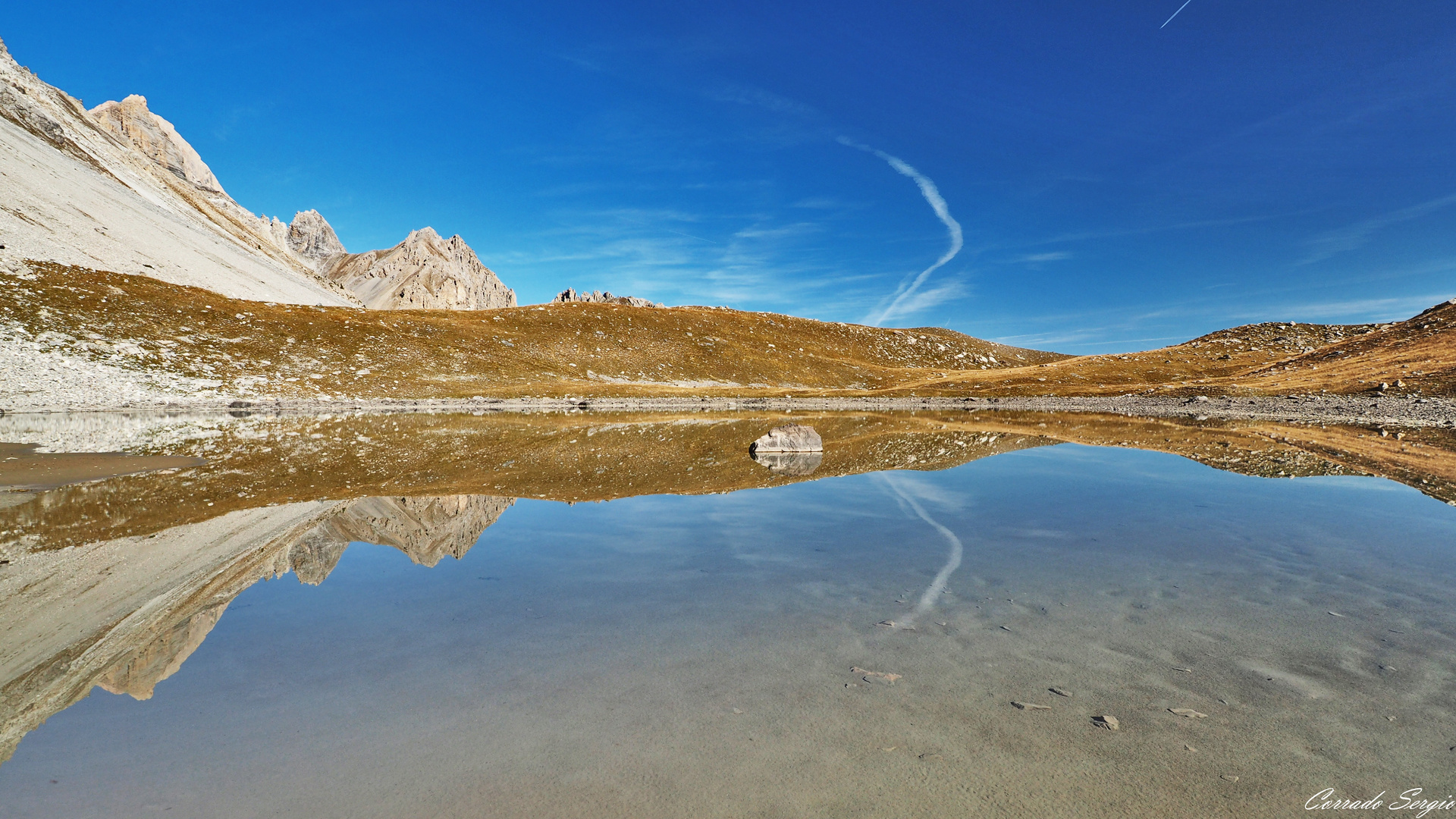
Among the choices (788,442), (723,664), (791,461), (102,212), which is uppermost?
(102,212)

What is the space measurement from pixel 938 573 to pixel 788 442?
19978mm

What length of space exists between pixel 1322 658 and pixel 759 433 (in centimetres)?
3580

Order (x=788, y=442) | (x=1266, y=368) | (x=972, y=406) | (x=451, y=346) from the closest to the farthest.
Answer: (x=788, y=442), (x=972, y=406), (x=451, y=346), (x=1266, y=368)

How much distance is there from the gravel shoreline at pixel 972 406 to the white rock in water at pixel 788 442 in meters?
47.2

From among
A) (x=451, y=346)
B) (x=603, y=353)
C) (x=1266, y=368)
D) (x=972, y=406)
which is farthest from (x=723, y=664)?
(x=1266, y=368)

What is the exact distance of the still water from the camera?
16.0ft

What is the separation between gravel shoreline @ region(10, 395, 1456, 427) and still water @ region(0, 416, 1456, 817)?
60.3m

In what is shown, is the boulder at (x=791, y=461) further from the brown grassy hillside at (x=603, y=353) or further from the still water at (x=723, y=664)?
the brown grassy hillside at (x=603, y=353)

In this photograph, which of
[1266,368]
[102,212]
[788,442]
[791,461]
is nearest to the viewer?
[791,461]

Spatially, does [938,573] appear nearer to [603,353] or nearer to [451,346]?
[451,346]

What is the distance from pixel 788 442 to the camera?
3050 centimetres

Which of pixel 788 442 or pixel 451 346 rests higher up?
pixel 451 346

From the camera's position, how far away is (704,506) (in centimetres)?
1711

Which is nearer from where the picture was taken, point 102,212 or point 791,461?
point 791,461
